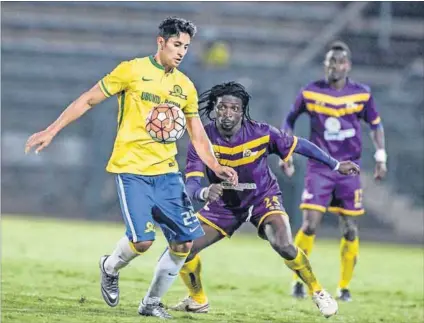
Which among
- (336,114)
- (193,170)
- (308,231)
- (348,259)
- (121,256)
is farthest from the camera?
(336,114)

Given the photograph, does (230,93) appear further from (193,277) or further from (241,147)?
(193,277)

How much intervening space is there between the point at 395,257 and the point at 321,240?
7.43 feet

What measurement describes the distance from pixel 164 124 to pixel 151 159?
26 centimetres

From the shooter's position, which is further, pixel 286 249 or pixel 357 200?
pixel 357 200

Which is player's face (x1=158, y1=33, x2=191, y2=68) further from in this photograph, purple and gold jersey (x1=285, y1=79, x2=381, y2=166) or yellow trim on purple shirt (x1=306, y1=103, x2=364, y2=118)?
yellow trim on purple shirt (x1=306, y1=103, x2=364, y2=118)

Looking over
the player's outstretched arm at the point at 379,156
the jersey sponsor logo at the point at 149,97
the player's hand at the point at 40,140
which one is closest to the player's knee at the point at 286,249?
the jersey sponsor logo at the point at 149,97

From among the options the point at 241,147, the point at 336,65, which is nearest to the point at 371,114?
the point at 336,65

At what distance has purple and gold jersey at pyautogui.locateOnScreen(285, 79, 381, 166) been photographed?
10.0 m

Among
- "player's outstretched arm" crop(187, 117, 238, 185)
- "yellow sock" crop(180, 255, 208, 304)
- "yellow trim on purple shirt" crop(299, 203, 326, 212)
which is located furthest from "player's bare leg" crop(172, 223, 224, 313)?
"yellow trim on purple shirt" crop(299, 203, 326, 212)

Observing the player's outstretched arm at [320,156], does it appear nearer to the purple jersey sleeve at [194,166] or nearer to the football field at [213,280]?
the purple jersey sleeve at [194,166]

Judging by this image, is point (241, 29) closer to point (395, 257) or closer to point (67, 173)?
point (67, 173)

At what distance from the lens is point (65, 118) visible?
710 cm

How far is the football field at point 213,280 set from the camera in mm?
7812

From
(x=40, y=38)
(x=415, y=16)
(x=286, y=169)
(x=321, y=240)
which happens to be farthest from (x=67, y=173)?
(x=286, y=169)
